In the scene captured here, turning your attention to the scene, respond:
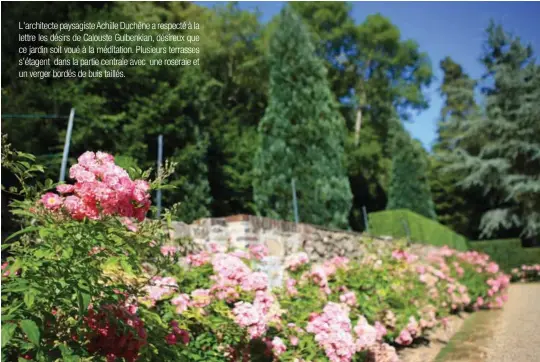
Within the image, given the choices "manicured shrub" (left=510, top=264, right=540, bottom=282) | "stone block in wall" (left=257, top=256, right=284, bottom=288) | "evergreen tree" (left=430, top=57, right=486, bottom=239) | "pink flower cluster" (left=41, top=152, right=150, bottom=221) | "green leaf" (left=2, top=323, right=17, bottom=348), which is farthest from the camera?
"evergreen tree" (left=430, top=57, right=486, bottom=239)

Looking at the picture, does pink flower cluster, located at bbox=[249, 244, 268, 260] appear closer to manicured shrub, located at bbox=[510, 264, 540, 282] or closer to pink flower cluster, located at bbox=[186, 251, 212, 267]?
pink flower cluster, located at bbox=[186, 251, 212, 267]

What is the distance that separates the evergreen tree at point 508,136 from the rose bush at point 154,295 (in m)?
13.4

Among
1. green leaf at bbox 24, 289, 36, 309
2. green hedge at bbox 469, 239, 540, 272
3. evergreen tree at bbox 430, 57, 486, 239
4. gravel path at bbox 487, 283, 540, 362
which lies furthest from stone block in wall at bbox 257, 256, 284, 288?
evergreen tree at bbox 430, 57, 486, 239

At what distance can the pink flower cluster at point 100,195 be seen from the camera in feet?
5.81

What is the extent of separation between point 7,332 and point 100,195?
1.95 ft

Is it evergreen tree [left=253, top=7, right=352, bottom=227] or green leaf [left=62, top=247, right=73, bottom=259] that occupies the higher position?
evergreen tree [left=253, top=7, right=352, bottom=227]

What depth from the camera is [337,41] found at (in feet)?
72.0

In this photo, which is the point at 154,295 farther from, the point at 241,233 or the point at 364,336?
the point at 241,233

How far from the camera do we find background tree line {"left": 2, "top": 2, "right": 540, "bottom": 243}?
1067 cm

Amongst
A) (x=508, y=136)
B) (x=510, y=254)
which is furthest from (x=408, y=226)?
(x=508, y=136)

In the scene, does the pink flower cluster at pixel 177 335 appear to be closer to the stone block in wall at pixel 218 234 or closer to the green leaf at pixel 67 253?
the green leaf at pixel 67 253

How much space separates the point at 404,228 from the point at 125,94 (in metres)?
8.56

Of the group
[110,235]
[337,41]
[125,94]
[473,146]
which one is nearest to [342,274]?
[110,235]

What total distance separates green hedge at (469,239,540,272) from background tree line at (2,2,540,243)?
1785 millimetres
